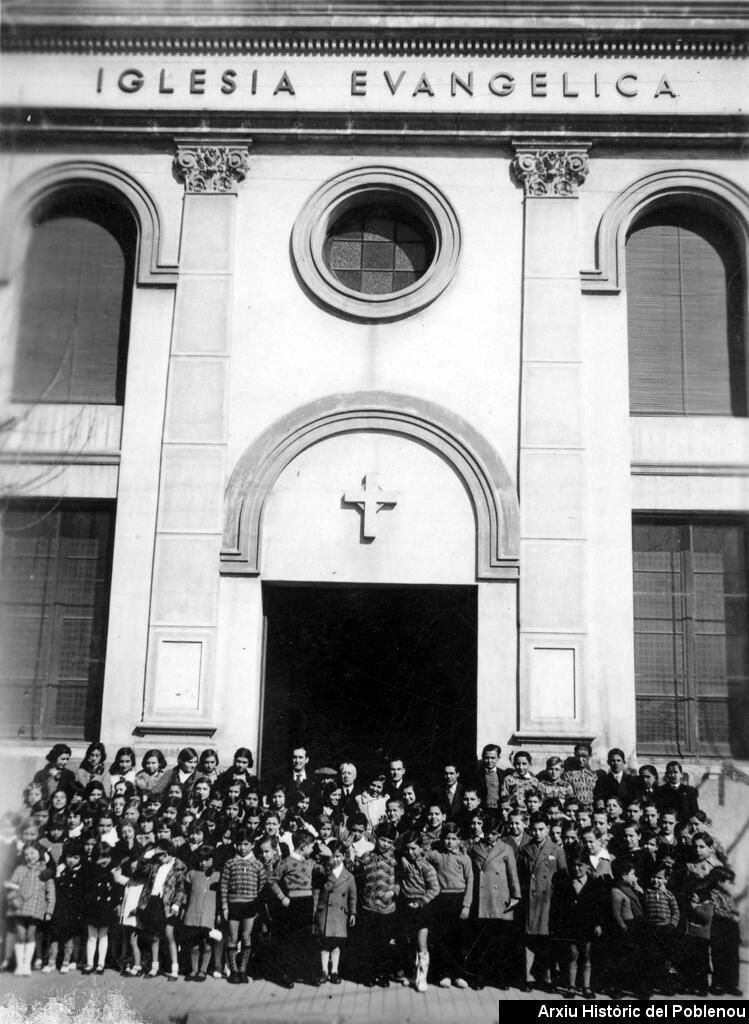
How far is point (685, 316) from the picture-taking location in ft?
40.1

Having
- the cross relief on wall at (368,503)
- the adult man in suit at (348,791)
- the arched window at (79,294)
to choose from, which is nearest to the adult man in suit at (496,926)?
the adult man in suit at (348,791)

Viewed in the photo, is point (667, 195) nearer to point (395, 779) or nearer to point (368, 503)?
point (368, 503)

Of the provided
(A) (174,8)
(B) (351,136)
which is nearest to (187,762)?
(B) (351,136)

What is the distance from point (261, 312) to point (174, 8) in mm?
3812

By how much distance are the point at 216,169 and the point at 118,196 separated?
1.28 metres

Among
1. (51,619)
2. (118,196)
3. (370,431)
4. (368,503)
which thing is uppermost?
(118,196)

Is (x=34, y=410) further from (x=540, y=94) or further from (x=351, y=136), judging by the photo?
(x=540, y=94)

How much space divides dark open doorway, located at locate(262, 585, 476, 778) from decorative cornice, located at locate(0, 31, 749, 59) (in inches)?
262

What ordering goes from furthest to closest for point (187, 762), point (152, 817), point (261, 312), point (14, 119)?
point (261, 312) → point (14, 119) → point (187, 762) → point (152, 817)

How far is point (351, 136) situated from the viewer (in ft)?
40.0

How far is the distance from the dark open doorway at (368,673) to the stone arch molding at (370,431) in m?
0.68

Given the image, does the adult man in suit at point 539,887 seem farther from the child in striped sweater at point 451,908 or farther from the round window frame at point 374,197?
the round window frame at point 374,197

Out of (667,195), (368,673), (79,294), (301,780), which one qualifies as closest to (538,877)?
(301,780)

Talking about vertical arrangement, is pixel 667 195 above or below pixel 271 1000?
above
